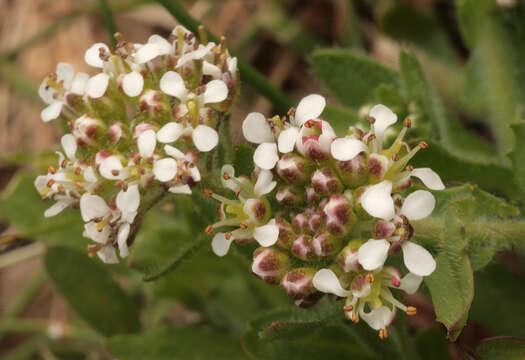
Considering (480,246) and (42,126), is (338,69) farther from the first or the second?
(42,126)

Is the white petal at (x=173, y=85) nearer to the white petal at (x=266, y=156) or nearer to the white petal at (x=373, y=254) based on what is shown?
the white petal at (x=266, y=156)

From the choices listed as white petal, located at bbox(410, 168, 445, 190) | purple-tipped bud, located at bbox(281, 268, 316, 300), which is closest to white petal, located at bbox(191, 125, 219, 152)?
purple-tipped bud, located at bbox(281, 268, 316, 300)

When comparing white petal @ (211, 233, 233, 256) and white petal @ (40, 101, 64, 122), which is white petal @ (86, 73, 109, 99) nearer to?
white petal @ (40, 101, 64, 122)

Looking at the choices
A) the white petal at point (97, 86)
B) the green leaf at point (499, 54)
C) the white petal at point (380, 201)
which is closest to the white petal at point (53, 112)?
the white petal at point (97, 86)

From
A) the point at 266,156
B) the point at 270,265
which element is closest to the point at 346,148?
the point at 266,156

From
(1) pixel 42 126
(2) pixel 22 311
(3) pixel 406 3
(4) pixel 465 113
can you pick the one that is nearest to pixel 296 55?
(3) pixel 406 3
